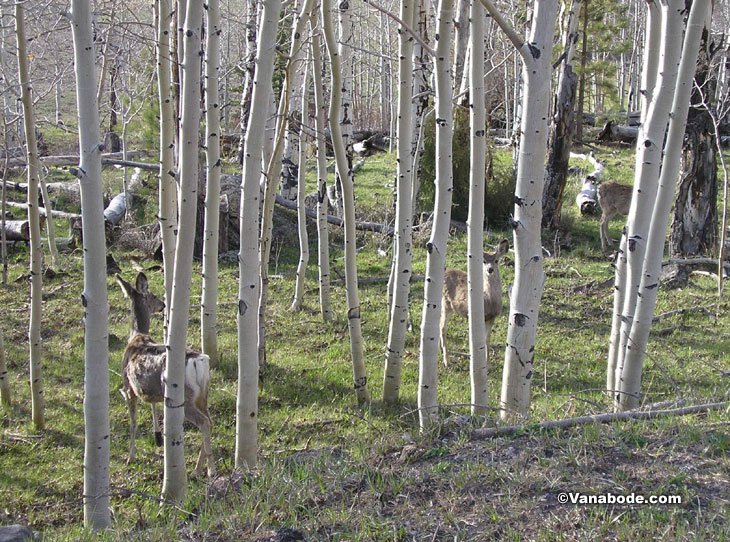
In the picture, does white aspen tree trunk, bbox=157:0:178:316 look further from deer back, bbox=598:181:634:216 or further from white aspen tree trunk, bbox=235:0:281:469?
deer back, bbox=598:181:634:216

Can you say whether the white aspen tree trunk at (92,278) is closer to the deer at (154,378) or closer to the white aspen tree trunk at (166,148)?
the deer at (154,378)

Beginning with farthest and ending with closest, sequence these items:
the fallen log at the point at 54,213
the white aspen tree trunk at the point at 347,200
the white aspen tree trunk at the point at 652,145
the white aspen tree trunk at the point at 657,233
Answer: the fallen log at the point at 54,213, the white aspen tree trunk at the point at 347,200, the white aspen tree trunk at the point at 657,233, the white aspen tree trunk at the point at 652,145

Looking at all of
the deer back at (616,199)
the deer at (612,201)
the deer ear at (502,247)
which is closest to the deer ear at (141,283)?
the deer ear at (502,247)

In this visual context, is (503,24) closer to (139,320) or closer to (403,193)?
(403,193)

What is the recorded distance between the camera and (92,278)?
4176 millimetres

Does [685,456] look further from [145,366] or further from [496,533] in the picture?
[145,366]

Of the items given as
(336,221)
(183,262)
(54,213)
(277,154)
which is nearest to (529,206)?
(183,262)

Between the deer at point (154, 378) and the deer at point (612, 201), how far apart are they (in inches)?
385

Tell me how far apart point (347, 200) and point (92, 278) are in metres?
A: 3.27

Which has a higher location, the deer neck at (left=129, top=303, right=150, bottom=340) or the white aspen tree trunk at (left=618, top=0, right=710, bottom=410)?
the white aspen tree trunk at (left=618, top=0, right=710, bottom=410)

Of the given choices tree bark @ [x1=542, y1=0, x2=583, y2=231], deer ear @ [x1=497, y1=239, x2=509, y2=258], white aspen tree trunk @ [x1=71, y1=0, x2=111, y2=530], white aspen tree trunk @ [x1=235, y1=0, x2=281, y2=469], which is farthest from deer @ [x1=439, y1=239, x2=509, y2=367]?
tree bark @ [x1=542, y1=0, x2=583, y2=231]

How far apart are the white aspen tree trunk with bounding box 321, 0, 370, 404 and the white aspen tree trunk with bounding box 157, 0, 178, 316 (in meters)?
1.56

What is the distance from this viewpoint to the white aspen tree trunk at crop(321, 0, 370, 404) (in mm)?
6637

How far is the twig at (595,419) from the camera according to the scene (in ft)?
14.6
